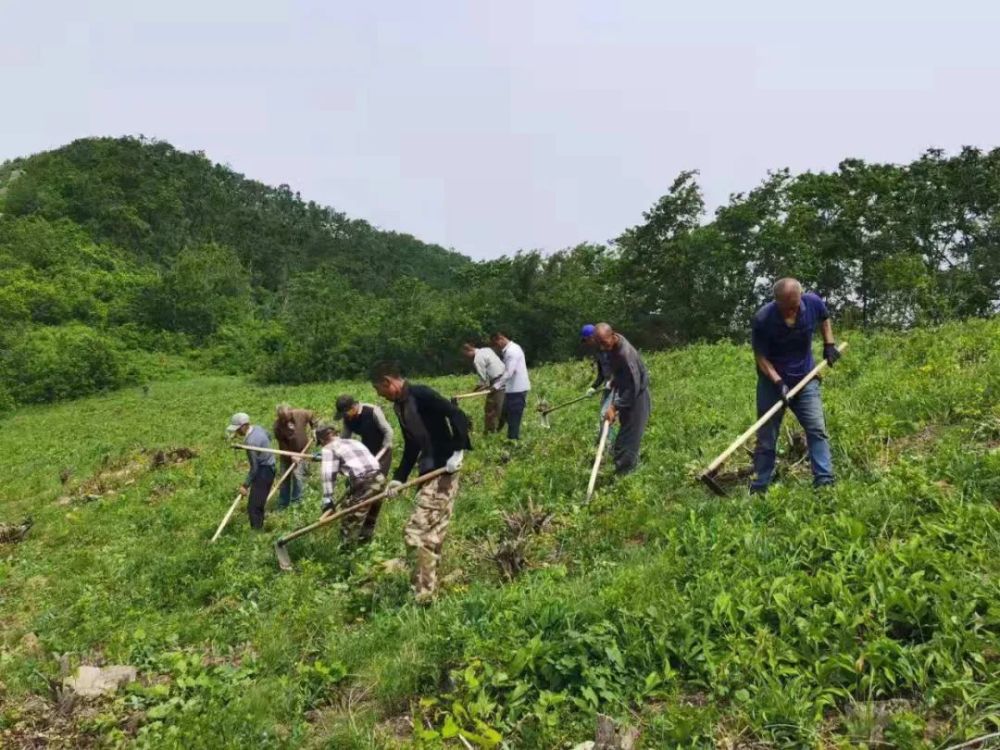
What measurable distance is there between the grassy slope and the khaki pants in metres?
2.43

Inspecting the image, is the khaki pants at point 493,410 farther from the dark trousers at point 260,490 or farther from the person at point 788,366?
the person at point 788,366

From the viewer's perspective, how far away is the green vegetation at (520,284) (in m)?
33.0

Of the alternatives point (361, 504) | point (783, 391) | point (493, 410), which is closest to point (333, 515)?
point (361, 504)

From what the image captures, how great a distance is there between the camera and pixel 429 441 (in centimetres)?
582

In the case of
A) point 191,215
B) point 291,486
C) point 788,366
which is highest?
point 191,215

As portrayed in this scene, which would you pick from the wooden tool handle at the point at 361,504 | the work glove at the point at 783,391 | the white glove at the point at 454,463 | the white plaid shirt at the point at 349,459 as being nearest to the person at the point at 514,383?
the white plaid shirt at the point at 349,459

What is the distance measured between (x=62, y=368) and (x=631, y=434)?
139 ft

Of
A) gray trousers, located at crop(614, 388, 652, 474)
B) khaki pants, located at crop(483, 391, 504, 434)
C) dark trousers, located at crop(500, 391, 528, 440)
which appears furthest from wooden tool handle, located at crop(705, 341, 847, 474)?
khaki pants, located at crop(483, 391, 504, 434)

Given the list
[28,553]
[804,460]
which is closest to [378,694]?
→ [804,460]

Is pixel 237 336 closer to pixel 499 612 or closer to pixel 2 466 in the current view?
pixel 2 466

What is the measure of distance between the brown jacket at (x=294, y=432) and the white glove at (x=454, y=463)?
4.28 metres

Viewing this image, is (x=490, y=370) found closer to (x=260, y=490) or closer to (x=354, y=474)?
(x=260, y=490)

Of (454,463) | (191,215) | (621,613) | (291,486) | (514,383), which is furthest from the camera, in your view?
(191,215)

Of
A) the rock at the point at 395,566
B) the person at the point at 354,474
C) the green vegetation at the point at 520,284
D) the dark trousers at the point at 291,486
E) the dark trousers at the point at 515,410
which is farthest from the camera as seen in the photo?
the green vegetation at the point at 520,284
